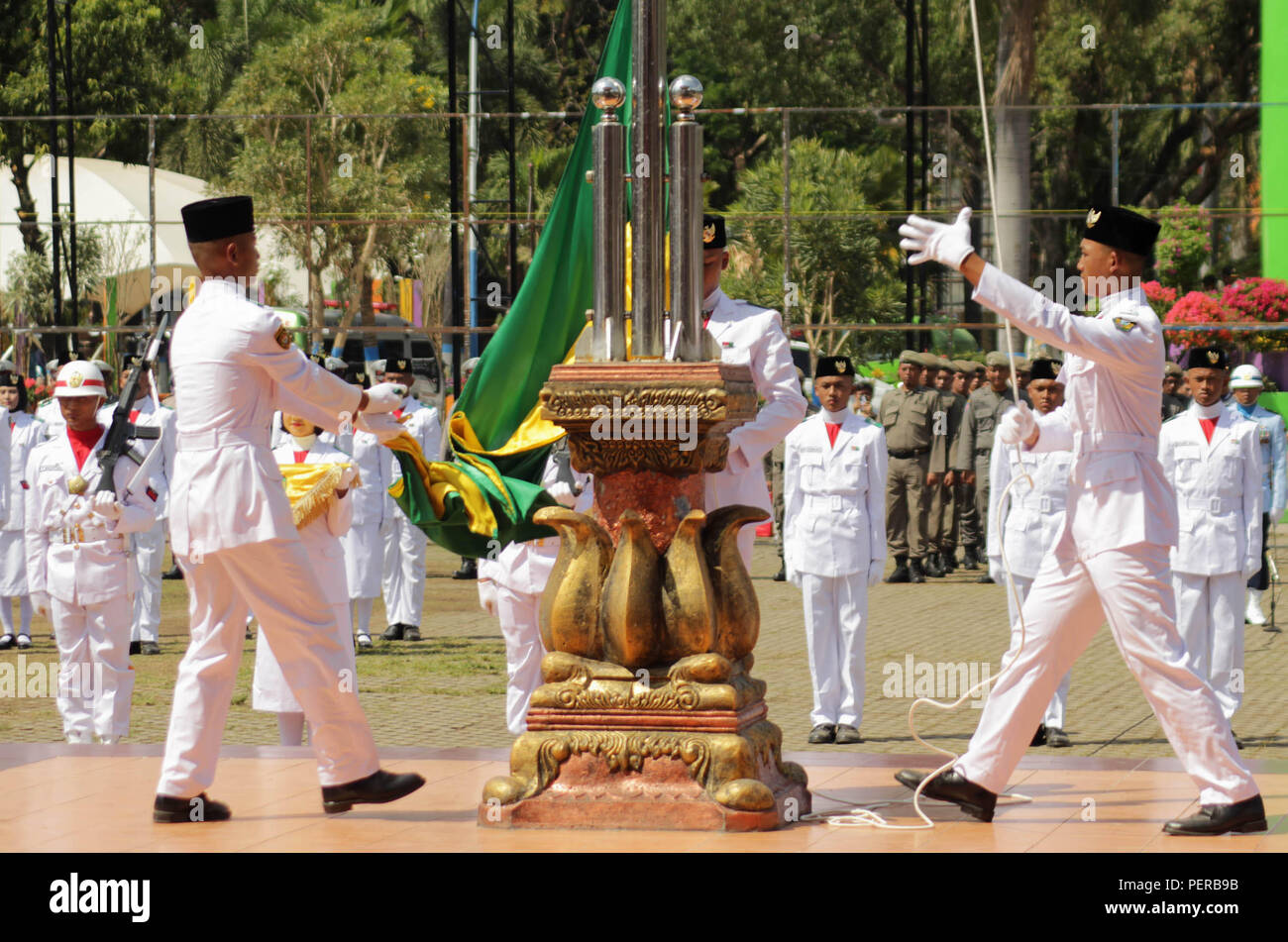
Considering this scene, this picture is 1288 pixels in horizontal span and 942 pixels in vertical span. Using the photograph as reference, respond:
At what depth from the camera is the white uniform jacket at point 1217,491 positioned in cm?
1011

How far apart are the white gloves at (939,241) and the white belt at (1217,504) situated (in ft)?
15.7

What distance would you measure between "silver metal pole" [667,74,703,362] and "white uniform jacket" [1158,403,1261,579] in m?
4.65

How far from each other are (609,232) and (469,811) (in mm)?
2047

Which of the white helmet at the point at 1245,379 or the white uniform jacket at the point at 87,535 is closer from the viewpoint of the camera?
the white uniform jacket at the point at 87,535

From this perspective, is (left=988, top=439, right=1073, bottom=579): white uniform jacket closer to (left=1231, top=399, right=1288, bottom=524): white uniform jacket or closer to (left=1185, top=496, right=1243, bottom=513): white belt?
(left=1185, top=496, right=1243, bottom=513): white belt

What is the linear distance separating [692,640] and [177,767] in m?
1.77

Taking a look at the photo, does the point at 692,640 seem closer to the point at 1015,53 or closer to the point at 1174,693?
the point at 1174,693

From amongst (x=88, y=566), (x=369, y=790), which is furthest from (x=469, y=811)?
(x=88, y=566)

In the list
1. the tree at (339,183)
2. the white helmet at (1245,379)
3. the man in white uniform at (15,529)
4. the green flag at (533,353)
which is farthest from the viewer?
the tree at (339,183)

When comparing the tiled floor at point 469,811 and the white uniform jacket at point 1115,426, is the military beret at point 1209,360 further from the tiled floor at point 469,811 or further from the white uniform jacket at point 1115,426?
the white uniform jacket at point 1115,426

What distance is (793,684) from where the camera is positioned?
11906mm

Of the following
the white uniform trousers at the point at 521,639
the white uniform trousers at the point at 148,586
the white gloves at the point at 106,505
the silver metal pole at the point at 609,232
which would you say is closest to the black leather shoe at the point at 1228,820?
the silver metal pole at the point at 609,232

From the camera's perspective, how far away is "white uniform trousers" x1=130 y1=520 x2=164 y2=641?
13680 mm

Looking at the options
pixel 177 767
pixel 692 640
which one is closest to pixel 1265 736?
pixel 692 640
